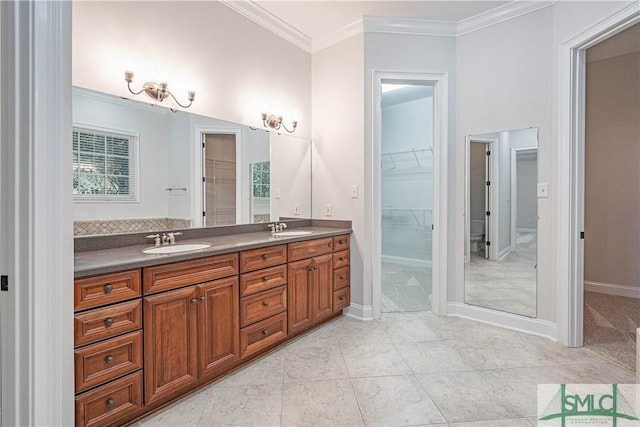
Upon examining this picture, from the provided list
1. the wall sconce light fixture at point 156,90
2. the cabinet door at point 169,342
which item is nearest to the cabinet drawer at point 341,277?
the cabinet door at point 169,342

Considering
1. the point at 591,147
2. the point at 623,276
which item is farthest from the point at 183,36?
the point at 623,276

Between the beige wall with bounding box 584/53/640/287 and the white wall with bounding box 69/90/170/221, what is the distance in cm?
456

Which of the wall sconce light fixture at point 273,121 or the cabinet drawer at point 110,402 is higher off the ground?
the wall sconce light fixture at point 273,121

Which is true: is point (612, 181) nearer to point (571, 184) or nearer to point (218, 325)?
point (571, 184)

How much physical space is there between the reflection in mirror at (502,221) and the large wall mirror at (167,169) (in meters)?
1.82

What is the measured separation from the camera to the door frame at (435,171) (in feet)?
9.62

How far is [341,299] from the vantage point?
2.93 metres

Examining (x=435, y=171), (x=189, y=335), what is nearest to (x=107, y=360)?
(x=189, y=335)

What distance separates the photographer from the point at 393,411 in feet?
5.40

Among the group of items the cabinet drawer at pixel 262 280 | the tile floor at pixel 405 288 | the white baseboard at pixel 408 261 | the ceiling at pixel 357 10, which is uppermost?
the ceiling at pixel 357 10

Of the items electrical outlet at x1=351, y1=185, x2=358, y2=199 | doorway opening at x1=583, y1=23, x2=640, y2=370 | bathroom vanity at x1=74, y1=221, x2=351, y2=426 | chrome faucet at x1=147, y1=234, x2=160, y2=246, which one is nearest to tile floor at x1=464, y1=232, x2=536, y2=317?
doorway opening at x1=583, y1=23, x2=640, y2=370

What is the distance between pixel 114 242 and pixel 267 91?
185 centimetres

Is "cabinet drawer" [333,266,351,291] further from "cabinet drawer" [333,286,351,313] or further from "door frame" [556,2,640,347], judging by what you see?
"door frame" [556,2,640,347]

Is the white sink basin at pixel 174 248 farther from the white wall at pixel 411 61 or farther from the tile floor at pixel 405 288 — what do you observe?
the tile floor at pixel 405 288
